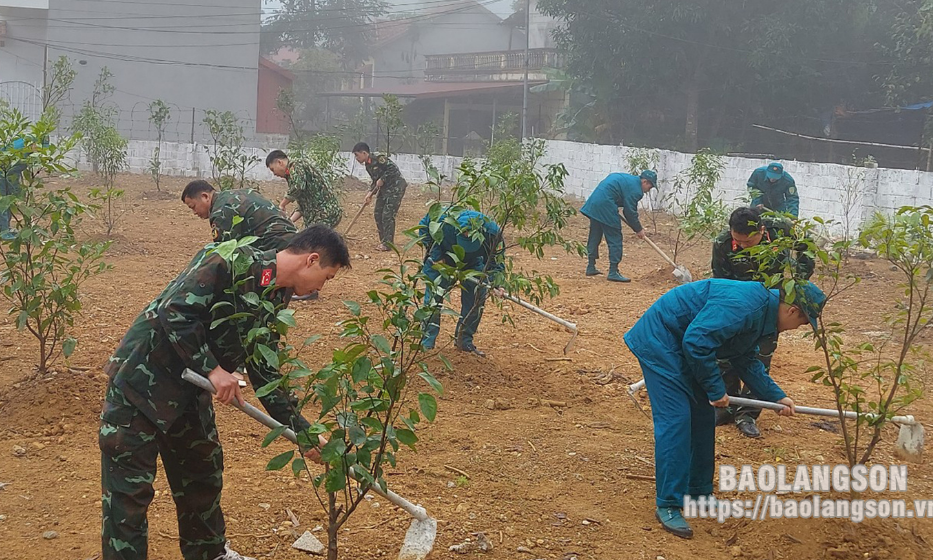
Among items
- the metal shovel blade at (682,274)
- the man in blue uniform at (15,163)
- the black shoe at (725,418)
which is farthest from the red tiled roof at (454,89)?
the black shoe at (725,418)

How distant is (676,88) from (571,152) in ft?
18.6

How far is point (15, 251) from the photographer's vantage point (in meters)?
4.71

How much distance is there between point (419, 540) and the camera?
335cm

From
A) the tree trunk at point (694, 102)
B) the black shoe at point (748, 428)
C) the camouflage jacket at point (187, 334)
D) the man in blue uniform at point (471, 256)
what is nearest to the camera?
the camouflage jacket at point (187, 334)

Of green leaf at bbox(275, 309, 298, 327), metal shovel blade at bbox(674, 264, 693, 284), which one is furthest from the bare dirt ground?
metal shovel blade at bbox(674, 264, 693, 284)

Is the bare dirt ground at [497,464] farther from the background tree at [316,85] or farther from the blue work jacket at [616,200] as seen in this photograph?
the background tree at [316,85]

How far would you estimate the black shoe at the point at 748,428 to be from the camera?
504 cm

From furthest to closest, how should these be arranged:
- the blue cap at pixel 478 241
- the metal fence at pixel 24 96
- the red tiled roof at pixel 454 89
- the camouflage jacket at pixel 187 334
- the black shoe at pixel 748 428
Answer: the red tiled roof at pixel 454 89 < the metal fence at pixel 24 96 < the blue cap at pixel 478 241 < the black shoe at pixel 748 428 < the camouflage jacket at pixel 187 334

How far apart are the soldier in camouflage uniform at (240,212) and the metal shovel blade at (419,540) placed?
2.20 m

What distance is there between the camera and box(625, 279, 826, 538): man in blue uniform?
3.59m

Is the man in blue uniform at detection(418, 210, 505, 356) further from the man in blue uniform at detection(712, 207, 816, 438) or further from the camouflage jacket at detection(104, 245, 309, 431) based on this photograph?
the camouflage jacket at detection(104, 245, 309, 431)

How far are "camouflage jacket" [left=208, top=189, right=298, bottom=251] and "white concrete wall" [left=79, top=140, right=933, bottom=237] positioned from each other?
12.6 feet

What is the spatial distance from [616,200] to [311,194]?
3599 millimetres

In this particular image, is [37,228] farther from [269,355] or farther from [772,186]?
[772,186]
